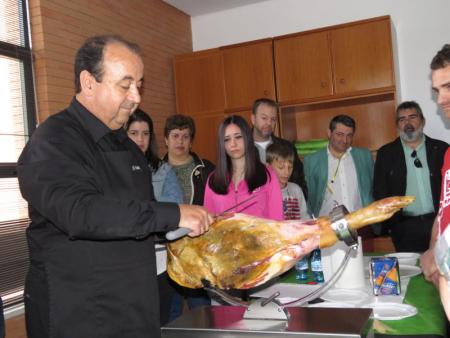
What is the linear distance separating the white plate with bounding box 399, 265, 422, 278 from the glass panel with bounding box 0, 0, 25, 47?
9.02ft

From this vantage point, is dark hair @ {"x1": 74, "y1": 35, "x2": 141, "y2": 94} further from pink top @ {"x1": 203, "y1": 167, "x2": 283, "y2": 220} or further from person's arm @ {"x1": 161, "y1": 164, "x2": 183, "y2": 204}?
person's arm @ {"x1": 161, "y1": 164, "x2": 183, "y2": 204}

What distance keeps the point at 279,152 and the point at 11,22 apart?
6.55ft

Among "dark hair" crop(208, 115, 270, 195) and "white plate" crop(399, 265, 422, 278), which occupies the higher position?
"dark hair" crop(208, 115, 270, 195)

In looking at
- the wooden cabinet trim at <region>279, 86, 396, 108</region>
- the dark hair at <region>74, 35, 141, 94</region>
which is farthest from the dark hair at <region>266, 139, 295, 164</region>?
the dark hair at <region>74, 35, 141, 94</region>

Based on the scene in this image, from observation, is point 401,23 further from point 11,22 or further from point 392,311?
point 392,311

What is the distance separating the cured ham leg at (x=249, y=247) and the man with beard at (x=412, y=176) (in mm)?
2527

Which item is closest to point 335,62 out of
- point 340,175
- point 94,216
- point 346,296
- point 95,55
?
point 340,175

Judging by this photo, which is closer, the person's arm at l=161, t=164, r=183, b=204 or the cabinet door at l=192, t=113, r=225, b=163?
the person's arm at l=161, t=164, r=183, b=204

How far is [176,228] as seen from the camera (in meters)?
1.08

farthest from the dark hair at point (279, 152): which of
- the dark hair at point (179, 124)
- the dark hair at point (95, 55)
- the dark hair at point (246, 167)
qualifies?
the dark hair at point (95, 55)

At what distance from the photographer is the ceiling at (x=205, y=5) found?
15.1ft

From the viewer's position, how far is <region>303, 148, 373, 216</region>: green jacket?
3705 millimetres

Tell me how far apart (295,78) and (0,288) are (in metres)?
2.93

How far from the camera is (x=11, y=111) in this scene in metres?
→ 3.04
